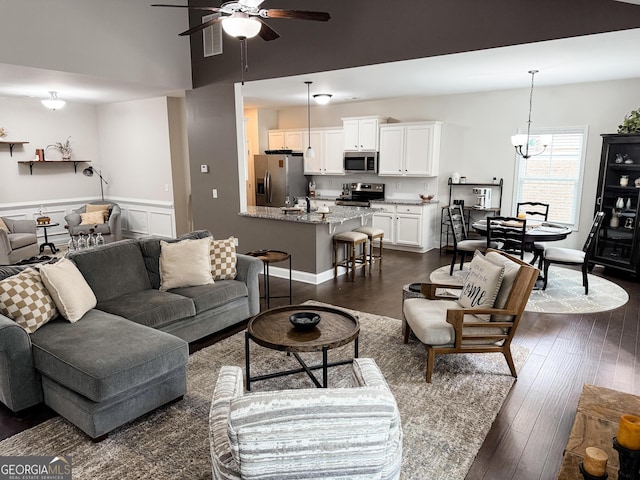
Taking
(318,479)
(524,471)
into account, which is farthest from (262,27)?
(524,471)

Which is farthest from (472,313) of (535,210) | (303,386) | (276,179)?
(276,179)

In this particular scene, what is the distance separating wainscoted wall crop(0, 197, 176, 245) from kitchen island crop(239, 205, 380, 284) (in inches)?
91.9

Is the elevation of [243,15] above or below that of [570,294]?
above

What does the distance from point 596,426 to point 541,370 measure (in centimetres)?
144

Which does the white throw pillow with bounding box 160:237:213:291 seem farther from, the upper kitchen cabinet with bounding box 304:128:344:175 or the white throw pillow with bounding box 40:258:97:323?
the upper kitchen cabinet with bounding box 304:128:344:175

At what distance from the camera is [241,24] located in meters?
3.25

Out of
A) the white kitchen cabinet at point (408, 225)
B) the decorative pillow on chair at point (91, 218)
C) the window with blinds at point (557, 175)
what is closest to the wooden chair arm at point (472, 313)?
the white kitchen cabinet at point (408, 225)

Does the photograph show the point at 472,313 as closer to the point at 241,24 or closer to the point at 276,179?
the point at 241,24

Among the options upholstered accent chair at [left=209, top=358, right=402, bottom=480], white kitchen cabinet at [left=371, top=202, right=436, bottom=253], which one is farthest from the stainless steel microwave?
upholstered accent chair at [left=209, top=358, right=402, bottom=480]

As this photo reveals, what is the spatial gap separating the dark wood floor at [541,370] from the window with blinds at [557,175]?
4.78 ft

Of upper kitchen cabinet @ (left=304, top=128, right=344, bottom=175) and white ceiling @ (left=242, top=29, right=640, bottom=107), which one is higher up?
white ceiling @ (left=242, top=29, right=640, bottom=107)

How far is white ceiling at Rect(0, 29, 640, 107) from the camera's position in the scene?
430cm

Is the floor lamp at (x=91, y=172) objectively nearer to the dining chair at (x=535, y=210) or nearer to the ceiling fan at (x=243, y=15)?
the ceiling fan at (x=243, y=15)

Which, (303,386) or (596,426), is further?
(303,386)
